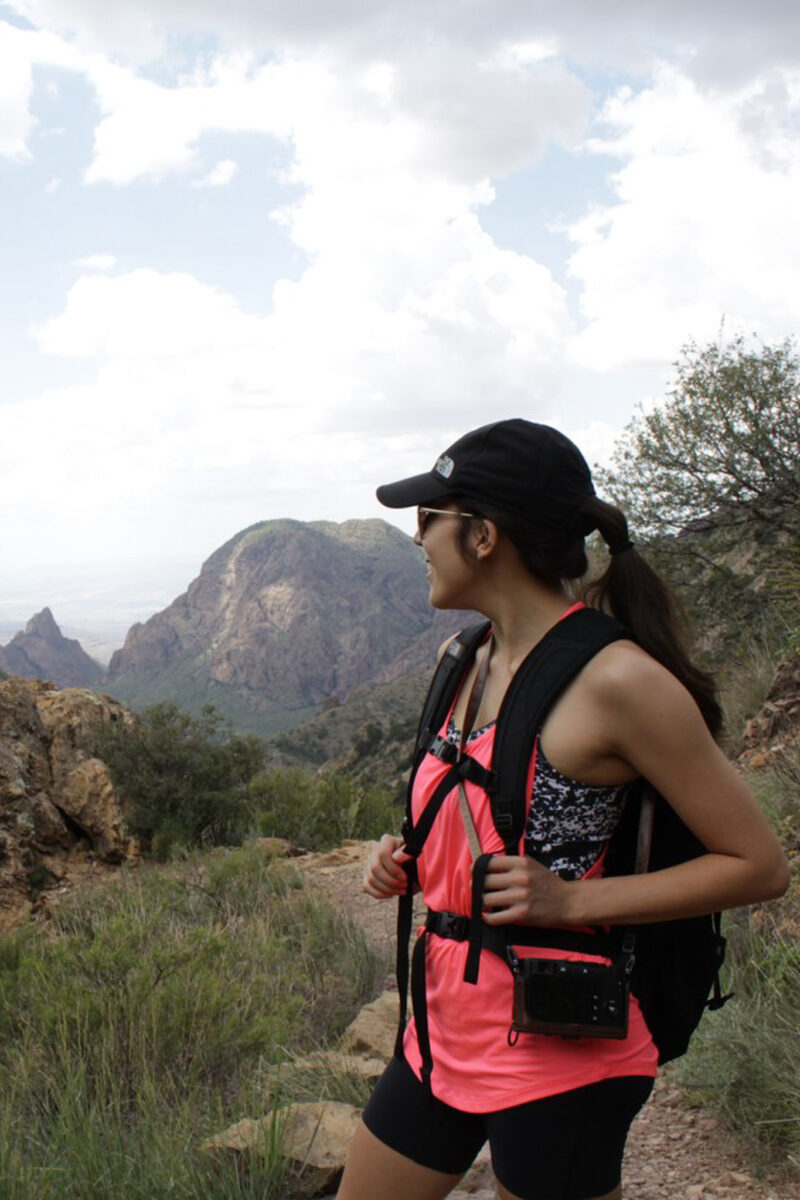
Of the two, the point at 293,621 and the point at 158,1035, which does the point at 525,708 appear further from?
the point at 293,621

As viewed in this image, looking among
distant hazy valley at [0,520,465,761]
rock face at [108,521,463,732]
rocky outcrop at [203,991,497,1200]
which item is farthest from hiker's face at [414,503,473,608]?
rock face at [108,521,463,732]

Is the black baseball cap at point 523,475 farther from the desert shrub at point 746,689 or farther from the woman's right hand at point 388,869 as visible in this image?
the desert shrub at point 746,689

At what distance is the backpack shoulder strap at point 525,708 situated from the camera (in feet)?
5.47

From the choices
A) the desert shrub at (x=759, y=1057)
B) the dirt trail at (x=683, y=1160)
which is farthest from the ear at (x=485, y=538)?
the dirt trail at (x=683, y=1160)

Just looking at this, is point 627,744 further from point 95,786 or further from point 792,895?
point 95,786

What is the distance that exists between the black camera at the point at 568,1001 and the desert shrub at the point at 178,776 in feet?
28.8

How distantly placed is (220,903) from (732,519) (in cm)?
918

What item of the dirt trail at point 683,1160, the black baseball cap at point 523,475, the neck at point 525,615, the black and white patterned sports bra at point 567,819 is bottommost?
the dirt trail at point 683,1160

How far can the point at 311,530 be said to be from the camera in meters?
128

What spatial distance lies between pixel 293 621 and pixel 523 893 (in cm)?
11766

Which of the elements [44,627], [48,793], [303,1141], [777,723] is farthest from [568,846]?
[44,627]

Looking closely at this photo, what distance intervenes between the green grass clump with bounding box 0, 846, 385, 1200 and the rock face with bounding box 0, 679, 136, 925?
2841mm

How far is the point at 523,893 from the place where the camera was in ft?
5.33

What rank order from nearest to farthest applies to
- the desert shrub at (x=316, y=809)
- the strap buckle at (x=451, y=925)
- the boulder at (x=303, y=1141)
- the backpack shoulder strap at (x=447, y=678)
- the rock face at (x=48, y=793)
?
the strap buckle at (x=451, y=925)
the backpack shoulder strap at (x=447, y=678)
the boulder at (x=303, y=1141)
the rock face at (x=48, y=793)
the desert shrub at (x=316, y=809)
